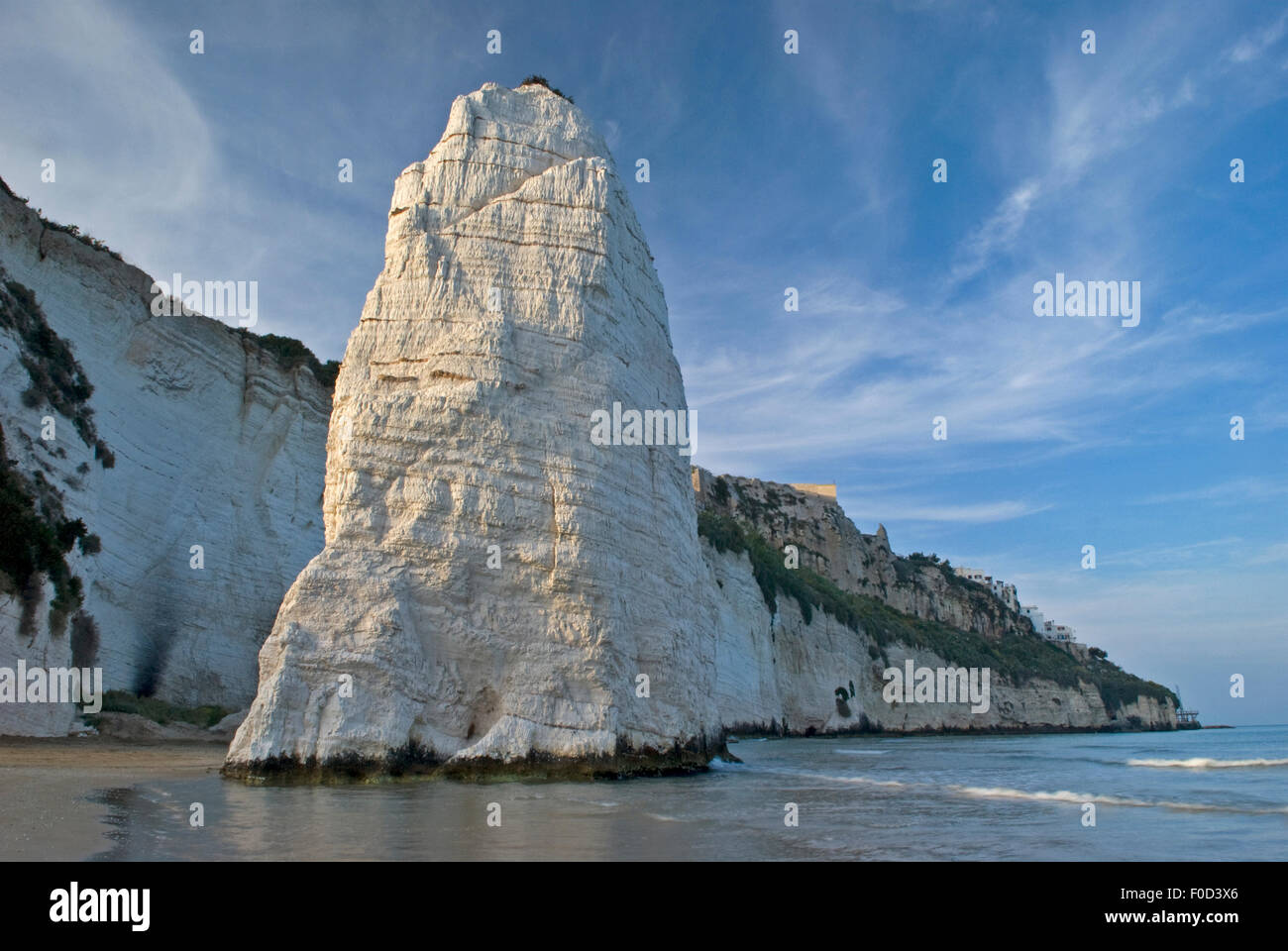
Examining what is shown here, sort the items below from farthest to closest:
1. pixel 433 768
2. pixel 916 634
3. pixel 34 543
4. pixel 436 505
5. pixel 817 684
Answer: pixel 916 634 < pixel 817 684 < pixel 34 543 < pixel 436 505 < pixel 433 768

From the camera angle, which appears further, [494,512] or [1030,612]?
[1030,612]

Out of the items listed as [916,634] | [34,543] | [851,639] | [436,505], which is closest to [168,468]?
[34,543]

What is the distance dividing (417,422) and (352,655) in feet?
12.0

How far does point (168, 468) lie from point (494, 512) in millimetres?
17349

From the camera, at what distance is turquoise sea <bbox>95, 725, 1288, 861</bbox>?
674 centimetres

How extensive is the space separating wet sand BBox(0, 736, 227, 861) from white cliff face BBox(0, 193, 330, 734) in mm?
4902

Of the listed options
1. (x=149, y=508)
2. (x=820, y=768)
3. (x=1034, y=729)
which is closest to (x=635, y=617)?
(x=820, y=768)

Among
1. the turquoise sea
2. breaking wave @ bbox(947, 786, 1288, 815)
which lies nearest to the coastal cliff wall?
the turquoise sea

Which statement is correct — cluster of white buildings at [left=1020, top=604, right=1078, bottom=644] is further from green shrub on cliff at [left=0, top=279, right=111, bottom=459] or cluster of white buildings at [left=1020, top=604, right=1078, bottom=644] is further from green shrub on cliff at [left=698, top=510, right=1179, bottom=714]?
green shrub on cliff at [left=0, top=279, right=111, bottom=459]

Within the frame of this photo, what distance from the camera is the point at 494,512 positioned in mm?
13617

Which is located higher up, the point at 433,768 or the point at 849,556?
the point at 849,556

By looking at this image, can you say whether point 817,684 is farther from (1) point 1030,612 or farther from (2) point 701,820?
(1) point 1030,612
